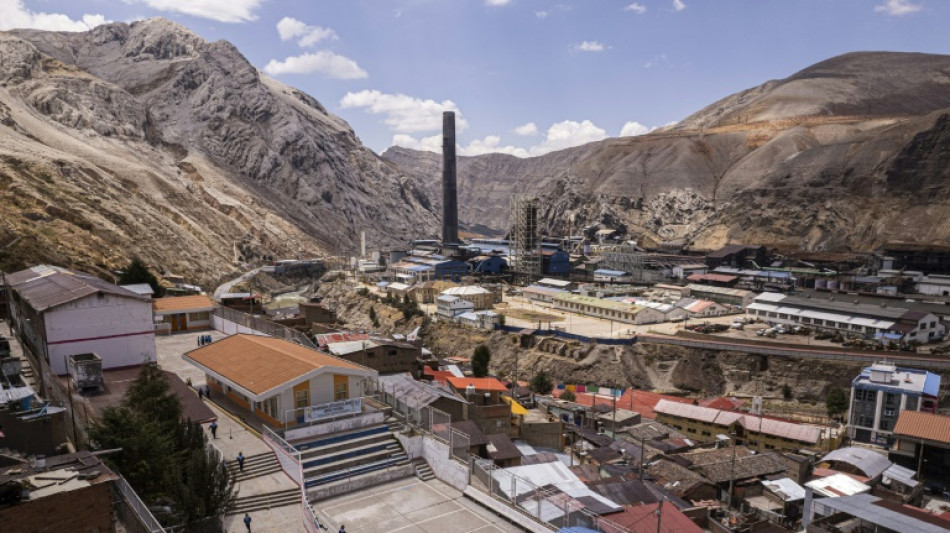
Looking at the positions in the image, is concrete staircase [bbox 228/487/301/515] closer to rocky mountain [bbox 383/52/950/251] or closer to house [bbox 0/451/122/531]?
house [bbox 0/451/122/531]

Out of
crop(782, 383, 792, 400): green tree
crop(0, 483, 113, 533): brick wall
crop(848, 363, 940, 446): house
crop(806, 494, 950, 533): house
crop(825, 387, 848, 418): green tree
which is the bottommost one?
crop(782, 383, 792, 400): green tree

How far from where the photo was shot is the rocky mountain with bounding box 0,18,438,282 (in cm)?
4794

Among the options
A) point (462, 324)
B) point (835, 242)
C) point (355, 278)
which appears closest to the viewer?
point (462, 324)

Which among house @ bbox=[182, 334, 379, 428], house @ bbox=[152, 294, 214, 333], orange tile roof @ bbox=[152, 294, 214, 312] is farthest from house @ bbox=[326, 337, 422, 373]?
house @ bbox=[182, 334, 379, 428]

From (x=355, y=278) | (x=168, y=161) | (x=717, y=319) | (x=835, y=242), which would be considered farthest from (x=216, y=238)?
(x=835, y=242)

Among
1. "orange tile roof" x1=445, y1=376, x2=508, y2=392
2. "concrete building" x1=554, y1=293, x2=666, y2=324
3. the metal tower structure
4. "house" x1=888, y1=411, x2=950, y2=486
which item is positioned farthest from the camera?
the metal tower structure

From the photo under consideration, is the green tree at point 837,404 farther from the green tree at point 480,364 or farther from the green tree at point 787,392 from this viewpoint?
the green tree at point 480,364

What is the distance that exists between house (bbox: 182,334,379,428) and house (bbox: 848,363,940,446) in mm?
27244

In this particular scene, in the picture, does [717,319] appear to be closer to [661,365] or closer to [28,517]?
[661,365]

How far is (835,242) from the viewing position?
8225 centimetres

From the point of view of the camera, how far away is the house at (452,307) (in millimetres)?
51969

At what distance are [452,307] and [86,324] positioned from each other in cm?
3636

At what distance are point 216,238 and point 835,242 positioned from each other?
85.6 meters

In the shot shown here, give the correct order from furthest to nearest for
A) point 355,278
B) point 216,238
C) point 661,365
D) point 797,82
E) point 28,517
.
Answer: point 797,82 → point 355,278 → point 216,238 → point 661,365 → point 28,517
